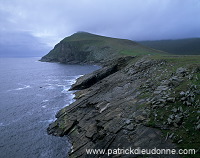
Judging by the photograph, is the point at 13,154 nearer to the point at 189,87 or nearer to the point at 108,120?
A: the point at 108,120

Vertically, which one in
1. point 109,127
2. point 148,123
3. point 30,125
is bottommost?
point 30,125

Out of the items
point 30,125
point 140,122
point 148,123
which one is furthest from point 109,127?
point 30,125

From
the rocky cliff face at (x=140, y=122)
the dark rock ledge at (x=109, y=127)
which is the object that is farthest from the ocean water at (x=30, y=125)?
the rocky cliff face at (x=140, y=122)

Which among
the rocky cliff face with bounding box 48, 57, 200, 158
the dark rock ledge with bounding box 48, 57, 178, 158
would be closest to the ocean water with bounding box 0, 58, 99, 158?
the dark rock ledge with bounding box 48, 57, 178, 158

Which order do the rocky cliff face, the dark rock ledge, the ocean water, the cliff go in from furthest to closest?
the ocean water, the dark rock ledge, the rocky cliff face, the cliff

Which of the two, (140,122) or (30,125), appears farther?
(30,125)

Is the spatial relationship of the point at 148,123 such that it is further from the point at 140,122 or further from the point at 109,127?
the point at 109,127

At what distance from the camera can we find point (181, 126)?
1856 centimetres

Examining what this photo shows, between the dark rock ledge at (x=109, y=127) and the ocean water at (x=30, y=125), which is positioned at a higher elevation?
the dark rock ledge at (x=109, y=127)

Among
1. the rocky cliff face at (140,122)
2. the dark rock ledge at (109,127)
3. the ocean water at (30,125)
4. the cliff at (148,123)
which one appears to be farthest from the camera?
the ocean water at (30,125)

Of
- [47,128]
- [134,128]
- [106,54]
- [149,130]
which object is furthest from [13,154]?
[106,54]

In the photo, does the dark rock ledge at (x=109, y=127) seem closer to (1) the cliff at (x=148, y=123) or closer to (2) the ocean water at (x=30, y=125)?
(1) the cliff at (x=148, y=123)

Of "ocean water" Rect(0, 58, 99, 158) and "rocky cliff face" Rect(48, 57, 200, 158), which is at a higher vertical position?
A: "rocky cliff face" Rect(48, 57, 200, 158)

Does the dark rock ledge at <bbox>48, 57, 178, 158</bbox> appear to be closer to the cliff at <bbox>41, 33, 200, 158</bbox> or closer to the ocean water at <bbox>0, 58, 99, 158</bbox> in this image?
the cliff at <bbox>41, 33, 200, 158</bbox>
